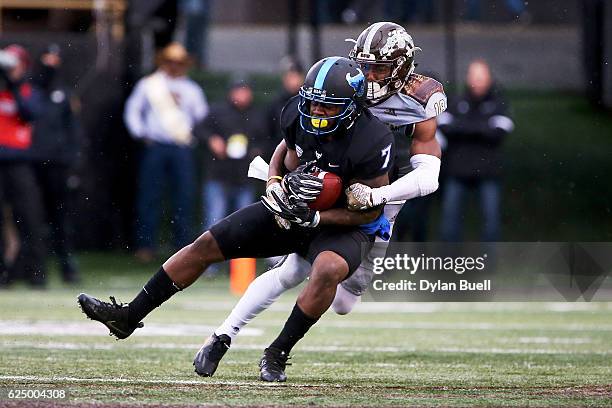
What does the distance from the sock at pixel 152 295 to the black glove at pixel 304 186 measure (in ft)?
2.26

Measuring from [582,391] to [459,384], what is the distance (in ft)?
1.74

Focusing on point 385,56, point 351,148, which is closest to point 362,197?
point 351,148

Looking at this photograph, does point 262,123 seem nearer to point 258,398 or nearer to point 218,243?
point 218,243

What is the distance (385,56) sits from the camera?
5.92m

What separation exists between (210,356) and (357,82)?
53.3 inches

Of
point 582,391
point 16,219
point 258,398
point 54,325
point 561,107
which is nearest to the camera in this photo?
point 258,398

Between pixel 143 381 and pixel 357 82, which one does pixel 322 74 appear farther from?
pixel 143 381

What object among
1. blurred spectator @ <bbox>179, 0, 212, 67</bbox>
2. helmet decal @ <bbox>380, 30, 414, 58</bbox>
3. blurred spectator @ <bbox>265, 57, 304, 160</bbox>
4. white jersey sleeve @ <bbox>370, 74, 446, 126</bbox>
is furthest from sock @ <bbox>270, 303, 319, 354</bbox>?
blurred spectator @ <bbox>179, 0, 212, 67</bbox>

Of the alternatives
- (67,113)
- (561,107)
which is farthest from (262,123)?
(561,107)

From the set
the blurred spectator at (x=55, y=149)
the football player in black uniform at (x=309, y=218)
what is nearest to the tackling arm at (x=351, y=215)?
the football player in black uniform at (x=309, y=218)

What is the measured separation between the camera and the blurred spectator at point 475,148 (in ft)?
35.8

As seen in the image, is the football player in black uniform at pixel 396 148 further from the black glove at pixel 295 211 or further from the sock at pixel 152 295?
the black glove at pixel 295 211

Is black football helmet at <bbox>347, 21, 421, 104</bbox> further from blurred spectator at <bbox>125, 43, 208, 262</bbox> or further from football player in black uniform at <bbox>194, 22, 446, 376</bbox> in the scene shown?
blurred spectator at <bbox>125, 43, 208, 262</bbox>

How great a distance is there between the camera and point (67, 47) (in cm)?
1207
